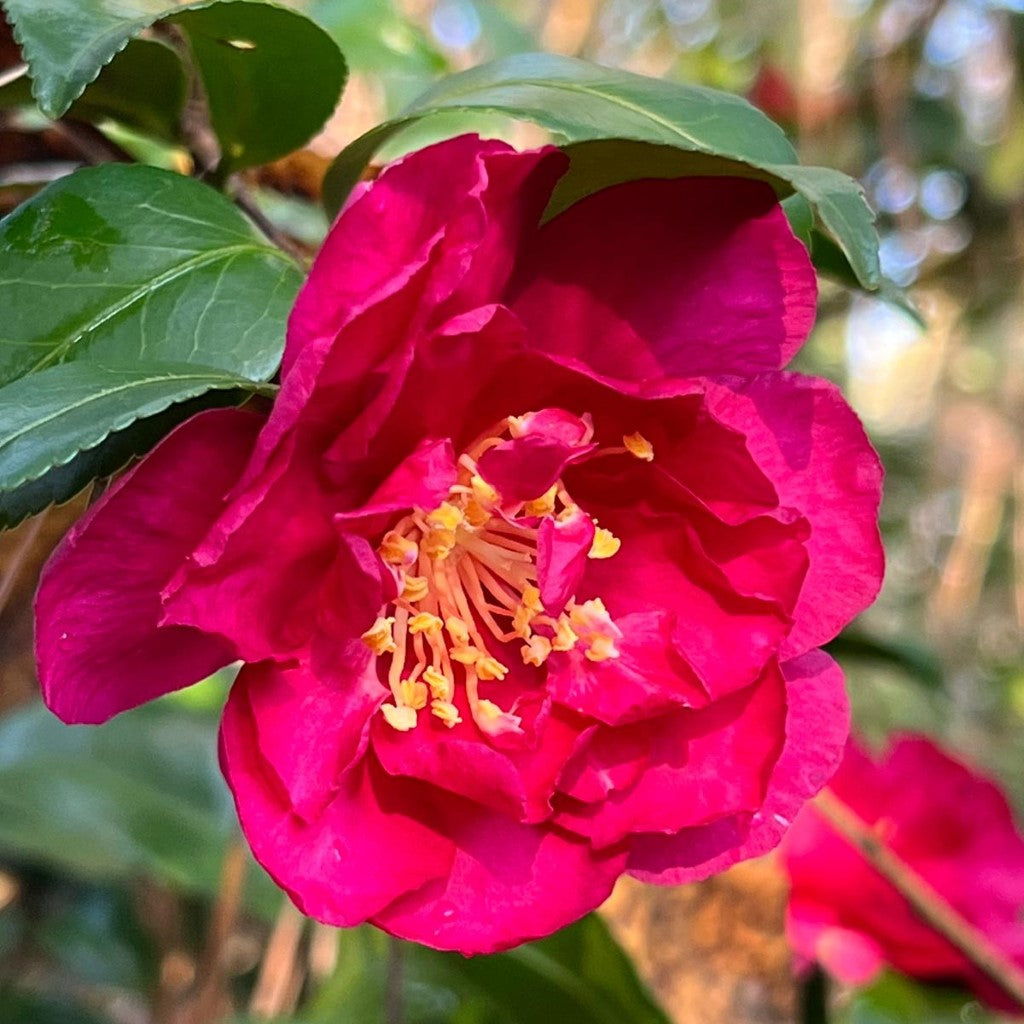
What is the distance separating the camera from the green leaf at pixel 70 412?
312mm

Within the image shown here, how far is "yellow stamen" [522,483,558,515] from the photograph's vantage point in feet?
1.46

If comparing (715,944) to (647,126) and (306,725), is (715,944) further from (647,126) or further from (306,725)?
(647,126)

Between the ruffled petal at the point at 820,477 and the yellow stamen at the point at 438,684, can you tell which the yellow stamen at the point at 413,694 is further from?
the ruffled petal at the point at 820,477

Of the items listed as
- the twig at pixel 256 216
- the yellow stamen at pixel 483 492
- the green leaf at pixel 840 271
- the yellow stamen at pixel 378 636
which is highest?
the green leaf at pixel 840 271

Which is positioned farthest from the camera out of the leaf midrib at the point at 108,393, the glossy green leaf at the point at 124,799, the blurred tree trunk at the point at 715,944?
the glossy green leaf at the point at 124,799

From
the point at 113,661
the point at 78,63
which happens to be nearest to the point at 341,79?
the point at 78,63

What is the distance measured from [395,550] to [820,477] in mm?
166

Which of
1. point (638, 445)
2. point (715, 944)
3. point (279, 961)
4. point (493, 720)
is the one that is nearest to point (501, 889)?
point (493, 720)

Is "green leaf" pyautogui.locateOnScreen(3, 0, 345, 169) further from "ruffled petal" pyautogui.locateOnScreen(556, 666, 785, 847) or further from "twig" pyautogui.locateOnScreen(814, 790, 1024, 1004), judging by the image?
"twig" pyautogui.locateOnScreen(814, 790, 1024, 1004)

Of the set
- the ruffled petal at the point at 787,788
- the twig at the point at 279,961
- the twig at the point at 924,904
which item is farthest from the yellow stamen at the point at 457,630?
the twig at the point at 279,961

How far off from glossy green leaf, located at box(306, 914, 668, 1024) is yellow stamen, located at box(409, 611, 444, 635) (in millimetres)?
272

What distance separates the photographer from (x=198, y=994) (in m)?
0.92

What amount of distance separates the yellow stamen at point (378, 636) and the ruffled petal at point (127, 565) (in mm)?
73

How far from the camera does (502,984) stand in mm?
746
